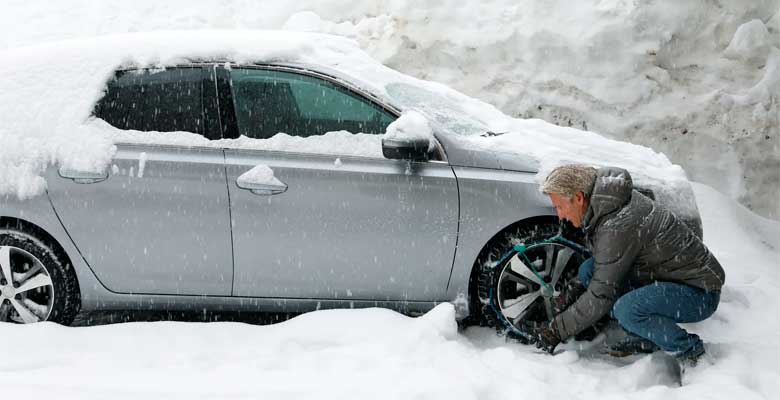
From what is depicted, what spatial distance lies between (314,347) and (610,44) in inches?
225

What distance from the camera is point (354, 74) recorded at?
4.39 metres

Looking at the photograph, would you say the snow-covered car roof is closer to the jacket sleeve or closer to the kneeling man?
the kneeling man

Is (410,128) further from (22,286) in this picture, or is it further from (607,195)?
(22,286)

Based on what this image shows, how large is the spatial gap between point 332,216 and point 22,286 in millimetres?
1665

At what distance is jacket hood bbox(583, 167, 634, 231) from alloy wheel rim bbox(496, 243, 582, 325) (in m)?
0.54

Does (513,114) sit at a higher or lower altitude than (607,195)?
higher

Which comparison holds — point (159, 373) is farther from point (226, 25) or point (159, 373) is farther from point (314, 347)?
point (226, 25)

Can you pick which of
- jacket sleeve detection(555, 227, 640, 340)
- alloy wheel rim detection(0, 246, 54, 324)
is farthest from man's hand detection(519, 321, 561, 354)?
alloy wheel rim detection(0, 246, 54, 324)

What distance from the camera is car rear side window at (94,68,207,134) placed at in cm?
418

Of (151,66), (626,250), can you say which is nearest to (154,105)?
(151,66)

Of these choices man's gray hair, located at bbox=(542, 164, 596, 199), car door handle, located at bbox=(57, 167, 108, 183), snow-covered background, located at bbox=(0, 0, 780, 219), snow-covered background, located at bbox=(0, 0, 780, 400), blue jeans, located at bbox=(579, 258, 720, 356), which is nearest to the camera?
snow-covered background, located at bbox=(0, 0, 780, 400)

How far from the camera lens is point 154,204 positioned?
13.4 feet

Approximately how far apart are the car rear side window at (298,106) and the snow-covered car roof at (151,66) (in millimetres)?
84

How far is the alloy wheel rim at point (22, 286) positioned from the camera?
4.12 meters
